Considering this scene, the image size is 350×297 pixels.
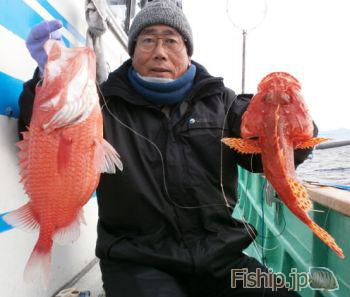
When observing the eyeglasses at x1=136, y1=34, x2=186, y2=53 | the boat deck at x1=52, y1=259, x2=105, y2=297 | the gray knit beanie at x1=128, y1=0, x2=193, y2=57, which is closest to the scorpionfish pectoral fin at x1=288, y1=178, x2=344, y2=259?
the eyeglasses at x1=136, y1=34, x2=186, y2=53

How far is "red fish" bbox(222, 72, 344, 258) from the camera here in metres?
1.77

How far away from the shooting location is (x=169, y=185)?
230 cm

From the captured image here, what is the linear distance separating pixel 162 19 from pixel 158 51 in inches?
10.2

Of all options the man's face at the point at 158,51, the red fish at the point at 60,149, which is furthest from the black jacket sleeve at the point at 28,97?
the man's face at the point at 158,51

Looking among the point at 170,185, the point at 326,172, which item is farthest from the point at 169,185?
the point at 326,172

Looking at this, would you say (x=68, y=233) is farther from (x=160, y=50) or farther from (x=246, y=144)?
(x=160, y=50)

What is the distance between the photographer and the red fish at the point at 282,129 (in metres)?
1.77

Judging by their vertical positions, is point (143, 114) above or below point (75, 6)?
below

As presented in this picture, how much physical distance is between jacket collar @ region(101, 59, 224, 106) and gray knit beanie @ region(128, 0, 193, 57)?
306mm

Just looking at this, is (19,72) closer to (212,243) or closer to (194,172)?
(194,172)

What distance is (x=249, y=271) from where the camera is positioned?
2.42m

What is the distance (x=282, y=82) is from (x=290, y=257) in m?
2.51

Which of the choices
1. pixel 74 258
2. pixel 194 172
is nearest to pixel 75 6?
pixel 194 172

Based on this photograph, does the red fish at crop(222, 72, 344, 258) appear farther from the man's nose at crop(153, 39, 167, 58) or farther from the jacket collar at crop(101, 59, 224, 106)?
the man's nose at crop(153, 39, 167, 58)
